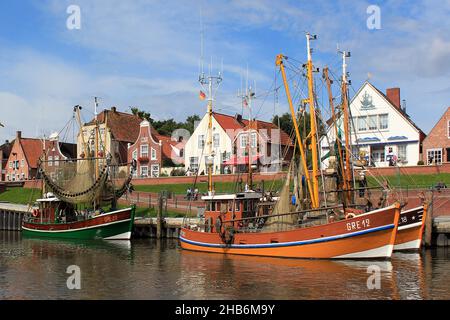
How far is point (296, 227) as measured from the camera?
3256cm

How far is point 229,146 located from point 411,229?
41936 mm

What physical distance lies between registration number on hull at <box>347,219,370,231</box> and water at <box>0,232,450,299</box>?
6.46 ft

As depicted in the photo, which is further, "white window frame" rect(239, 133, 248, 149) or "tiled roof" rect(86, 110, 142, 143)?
"tiled roof" rect(86, 110, 142, 143)

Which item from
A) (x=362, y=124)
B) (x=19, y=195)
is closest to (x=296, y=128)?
(x=362, y=124)

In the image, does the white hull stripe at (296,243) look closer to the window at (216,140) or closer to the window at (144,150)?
the window at (216,140)

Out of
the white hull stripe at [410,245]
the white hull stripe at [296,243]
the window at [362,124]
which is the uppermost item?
the window at [362,124]

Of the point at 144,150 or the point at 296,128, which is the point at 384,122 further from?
the point at 144,150

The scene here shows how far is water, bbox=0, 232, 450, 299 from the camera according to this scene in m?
22.8

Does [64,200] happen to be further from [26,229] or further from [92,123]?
[92,123]

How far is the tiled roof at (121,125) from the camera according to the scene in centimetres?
9012

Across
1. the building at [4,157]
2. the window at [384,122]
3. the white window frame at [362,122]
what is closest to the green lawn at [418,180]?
the window at [384,122]

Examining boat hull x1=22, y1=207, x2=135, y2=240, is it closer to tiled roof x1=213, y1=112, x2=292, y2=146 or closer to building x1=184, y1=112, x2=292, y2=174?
building x1=184, y1=112, x2=292, y2=174

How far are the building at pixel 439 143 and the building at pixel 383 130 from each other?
6.81ft

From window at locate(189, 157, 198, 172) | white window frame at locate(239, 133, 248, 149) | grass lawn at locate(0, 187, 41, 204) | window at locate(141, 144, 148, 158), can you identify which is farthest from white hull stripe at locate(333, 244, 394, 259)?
window at locate(141, 144, 148, 158)
